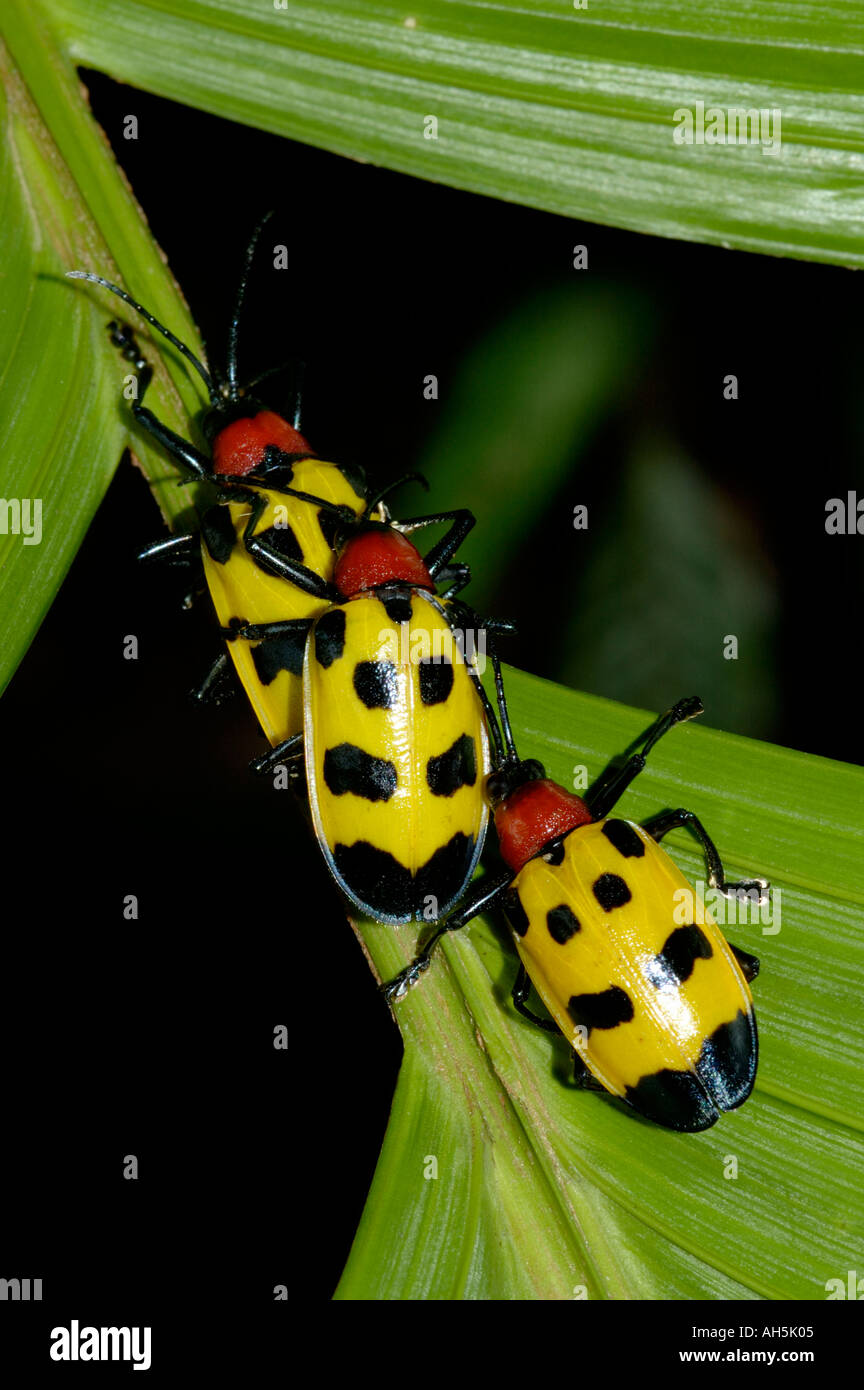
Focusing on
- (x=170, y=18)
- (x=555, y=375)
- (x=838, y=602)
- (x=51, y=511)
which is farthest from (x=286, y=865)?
(x=170, y=18)

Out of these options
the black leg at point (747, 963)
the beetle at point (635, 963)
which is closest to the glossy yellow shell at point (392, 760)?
the beetle at point (635, 963)

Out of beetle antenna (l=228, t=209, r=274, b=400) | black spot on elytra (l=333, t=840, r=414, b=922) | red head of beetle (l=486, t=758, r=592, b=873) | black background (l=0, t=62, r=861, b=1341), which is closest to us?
black spot on elytra (l=333, t=840, r=414, b=922)

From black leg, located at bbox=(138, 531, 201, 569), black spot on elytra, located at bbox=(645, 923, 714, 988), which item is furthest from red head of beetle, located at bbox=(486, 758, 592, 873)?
black leg, located at bbox=(138, 531, 201, 569)

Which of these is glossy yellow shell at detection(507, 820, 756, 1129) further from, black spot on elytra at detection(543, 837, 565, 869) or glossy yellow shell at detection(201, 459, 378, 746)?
glossy yellow shell at detection(201, 459, 378, 746)

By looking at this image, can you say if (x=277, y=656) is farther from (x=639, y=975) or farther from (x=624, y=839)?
(x=639, y=975)

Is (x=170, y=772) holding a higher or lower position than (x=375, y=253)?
lower

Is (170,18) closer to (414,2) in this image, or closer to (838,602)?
(414,2)
